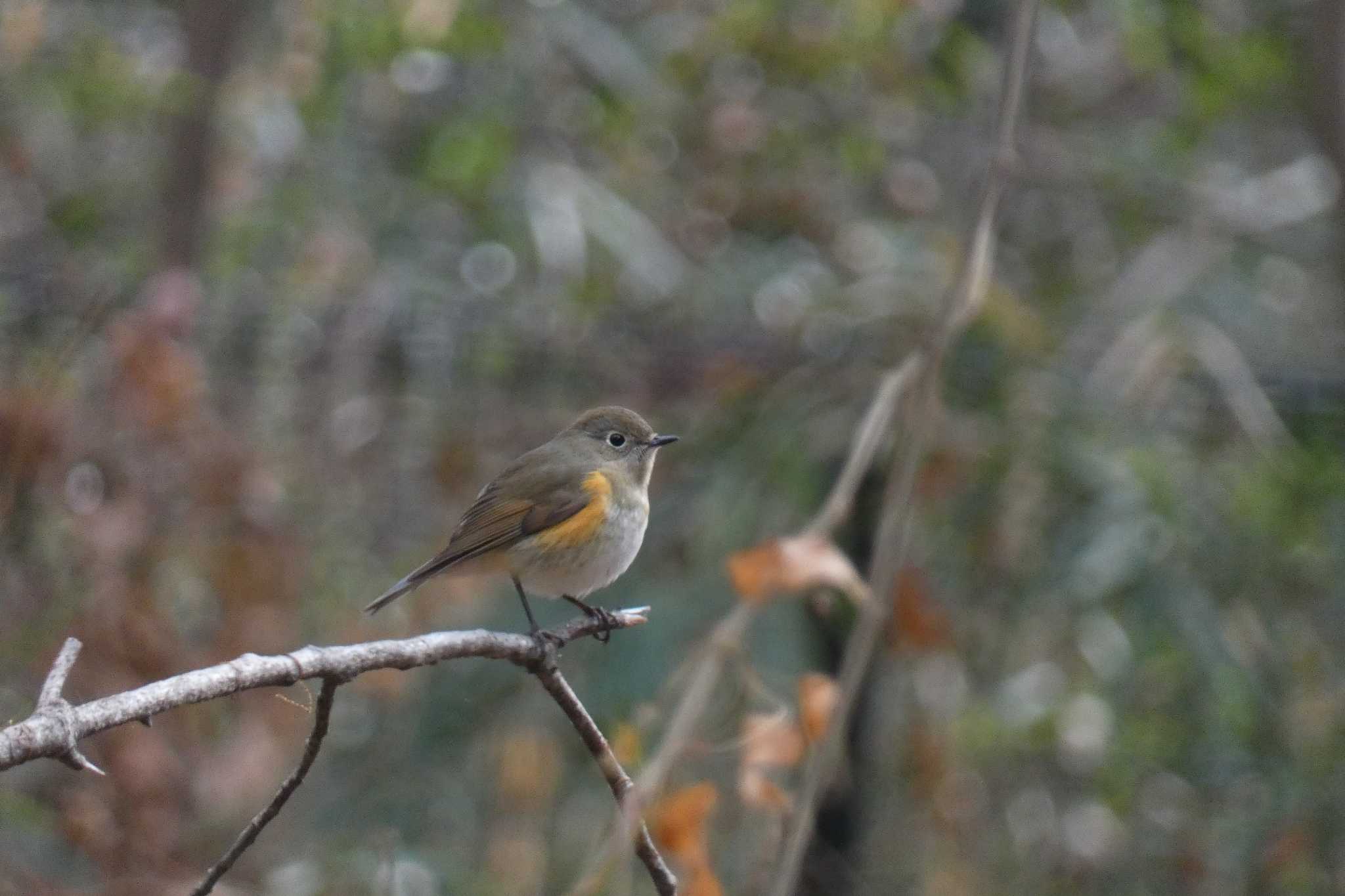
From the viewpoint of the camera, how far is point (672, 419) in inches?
219

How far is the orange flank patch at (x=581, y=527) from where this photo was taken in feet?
10.9

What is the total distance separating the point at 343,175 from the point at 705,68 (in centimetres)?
218

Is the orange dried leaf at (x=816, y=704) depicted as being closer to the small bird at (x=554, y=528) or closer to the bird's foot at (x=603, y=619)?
the bird's foot at (x=603, y=619)

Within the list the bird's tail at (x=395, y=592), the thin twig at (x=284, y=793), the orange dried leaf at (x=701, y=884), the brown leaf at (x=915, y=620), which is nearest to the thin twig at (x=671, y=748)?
the orange dried leaf at (x=701, y=884)

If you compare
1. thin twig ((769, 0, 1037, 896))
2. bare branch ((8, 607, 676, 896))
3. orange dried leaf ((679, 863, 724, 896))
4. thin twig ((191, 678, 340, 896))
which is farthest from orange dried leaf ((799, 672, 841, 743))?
thin twig ((191, 678, 340, 896))

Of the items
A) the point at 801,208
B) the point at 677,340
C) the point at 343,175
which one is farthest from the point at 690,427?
the point at 343,175

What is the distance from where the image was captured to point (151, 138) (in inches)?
348

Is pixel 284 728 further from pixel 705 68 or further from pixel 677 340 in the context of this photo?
pixel 705 68

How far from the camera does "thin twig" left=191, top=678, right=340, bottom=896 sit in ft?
4.36

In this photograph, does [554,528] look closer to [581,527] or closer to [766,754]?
[581,527]

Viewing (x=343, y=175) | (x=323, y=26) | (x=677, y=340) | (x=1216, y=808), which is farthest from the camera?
(x=343, y=175)

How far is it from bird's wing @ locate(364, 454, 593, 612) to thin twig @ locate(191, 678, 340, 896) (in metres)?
1.67

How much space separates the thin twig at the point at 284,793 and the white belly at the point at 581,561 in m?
1.80

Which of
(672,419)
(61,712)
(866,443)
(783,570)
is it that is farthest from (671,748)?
(672,419)
